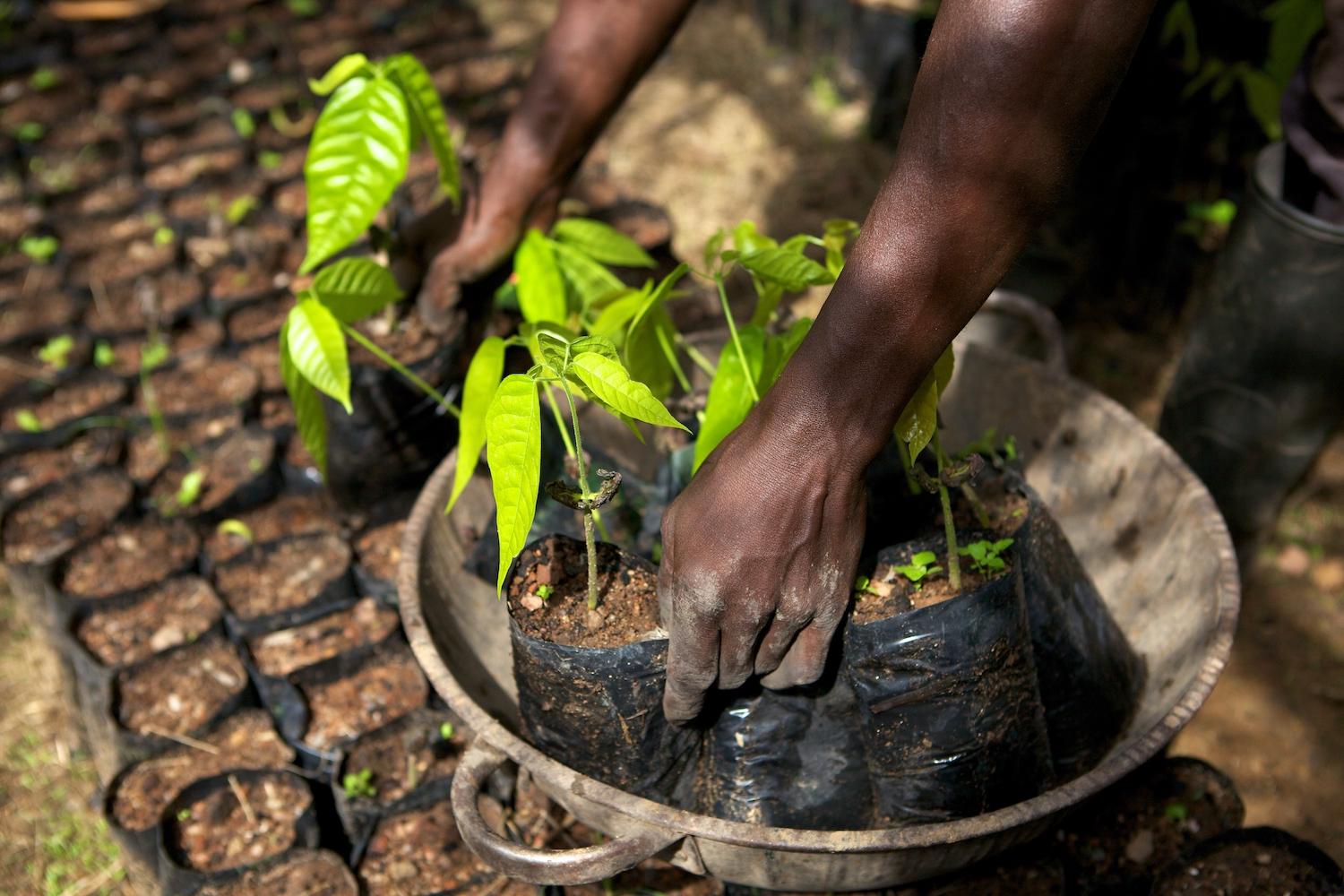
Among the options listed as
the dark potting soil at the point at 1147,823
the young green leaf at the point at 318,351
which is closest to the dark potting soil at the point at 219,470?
the young green leaf at the point at 318,351

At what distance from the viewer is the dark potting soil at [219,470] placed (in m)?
2.35

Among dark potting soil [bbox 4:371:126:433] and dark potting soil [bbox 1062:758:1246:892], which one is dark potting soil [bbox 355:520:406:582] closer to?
dark potting soil [bbox 4:371:126:433]

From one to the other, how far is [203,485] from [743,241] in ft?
4.62

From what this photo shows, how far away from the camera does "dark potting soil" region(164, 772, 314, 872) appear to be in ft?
5.77

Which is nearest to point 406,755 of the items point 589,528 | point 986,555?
point 589,528

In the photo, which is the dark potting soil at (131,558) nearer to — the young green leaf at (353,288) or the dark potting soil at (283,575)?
the dark potting soil at (283,575)

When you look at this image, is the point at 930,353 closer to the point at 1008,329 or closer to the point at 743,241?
the point at 743,241

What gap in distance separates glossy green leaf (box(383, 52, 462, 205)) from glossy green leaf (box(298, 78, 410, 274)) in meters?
0.08

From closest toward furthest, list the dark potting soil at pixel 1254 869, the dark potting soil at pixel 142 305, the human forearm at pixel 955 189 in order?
the human forearm at pixel 955 189
the dark potting soil at pixel 1254 869
the dark potting soil at pixel 142 305

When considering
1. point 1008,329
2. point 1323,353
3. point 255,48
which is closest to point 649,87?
point 255,48

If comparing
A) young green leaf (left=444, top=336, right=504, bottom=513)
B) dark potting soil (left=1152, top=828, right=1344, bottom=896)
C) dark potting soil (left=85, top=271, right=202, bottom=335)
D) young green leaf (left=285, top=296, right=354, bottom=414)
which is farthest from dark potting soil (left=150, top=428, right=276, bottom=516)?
dark potting soil (left=1152, top=828, right=1344, bottom=896)

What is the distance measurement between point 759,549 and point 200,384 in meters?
1.89

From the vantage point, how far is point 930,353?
1.16 meters

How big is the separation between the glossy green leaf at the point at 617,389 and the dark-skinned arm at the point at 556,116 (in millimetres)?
784
